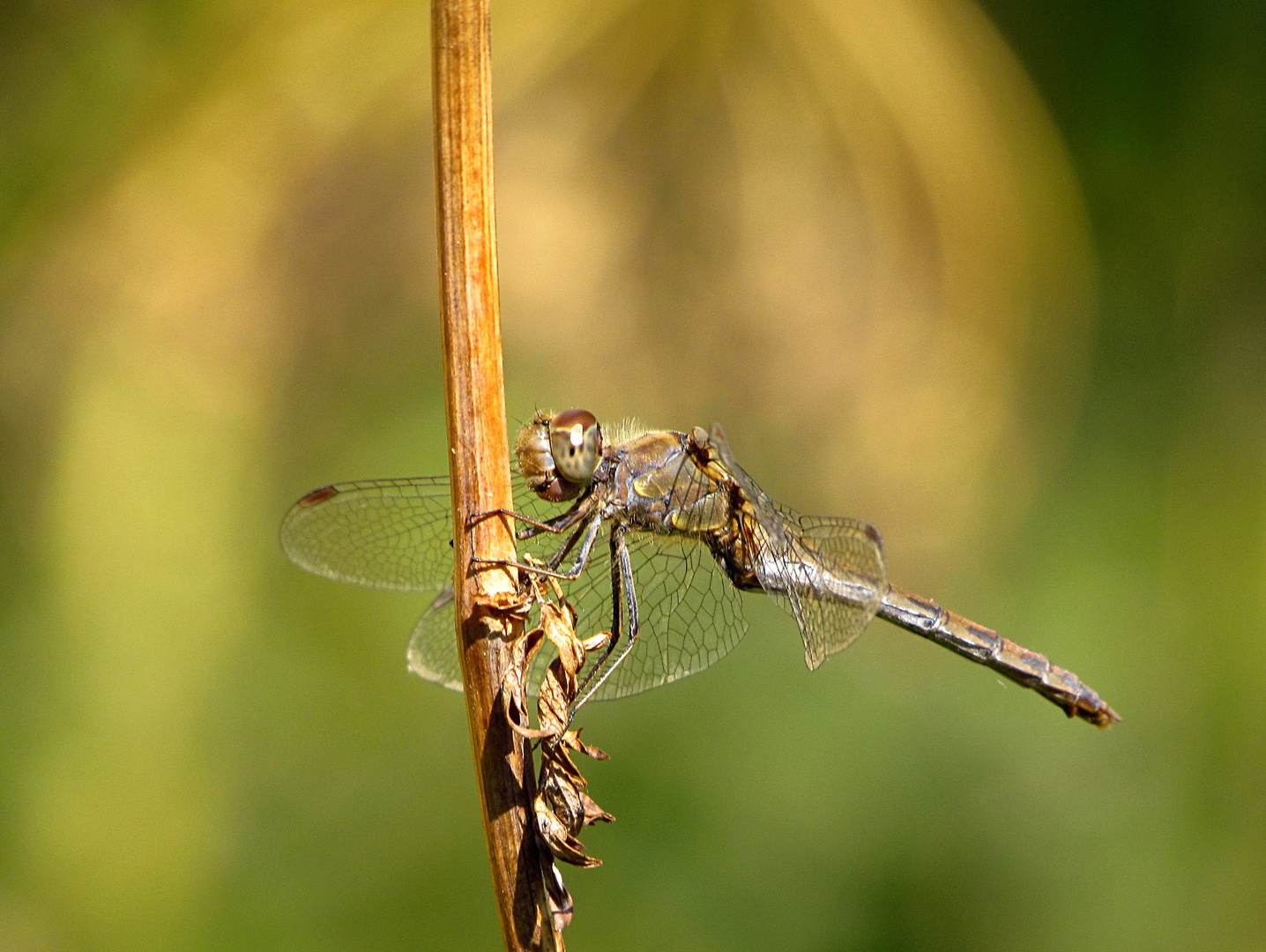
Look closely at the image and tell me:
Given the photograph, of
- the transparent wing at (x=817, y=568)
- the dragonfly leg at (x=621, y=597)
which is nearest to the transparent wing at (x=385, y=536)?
the dragonfly leg at (x=621, y=597)

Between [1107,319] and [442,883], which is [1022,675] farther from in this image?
[1107,319]

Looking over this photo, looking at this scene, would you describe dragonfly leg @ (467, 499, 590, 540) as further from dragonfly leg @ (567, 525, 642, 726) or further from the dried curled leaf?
the dried curled leaf

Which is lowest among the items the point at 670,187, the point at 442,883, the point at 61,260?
the point at 442,883

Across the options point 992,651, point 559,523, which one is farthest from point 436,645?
point 992,651

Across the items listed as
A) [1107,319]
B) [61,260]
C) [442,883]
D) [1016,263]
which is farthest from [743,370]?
[61,260]

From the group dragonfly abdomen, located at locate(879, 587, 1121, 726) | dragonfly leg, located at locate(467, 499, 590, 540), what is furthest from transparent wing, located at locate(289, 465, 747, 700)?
dragonfly abdomen, located at locate(879, 587, 1121, 726)

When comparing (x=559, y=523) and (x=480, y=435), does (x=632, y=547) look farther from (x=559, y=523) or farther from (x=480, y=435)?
(x=480, y=435)
